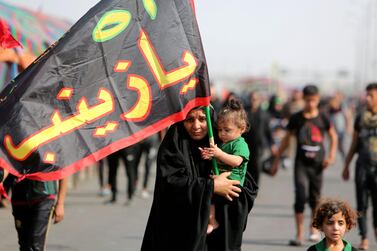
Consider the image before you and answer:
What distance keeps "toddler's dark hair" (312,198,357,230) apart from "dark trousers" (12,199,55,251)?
2.06 m

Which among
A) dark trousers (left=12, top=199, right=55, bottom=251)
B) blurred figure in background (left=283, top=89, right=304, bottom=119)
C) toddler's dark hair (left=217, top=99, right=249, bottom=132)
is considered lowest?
blurred figure in background (left=283, top=89, right=304, bottom=119)

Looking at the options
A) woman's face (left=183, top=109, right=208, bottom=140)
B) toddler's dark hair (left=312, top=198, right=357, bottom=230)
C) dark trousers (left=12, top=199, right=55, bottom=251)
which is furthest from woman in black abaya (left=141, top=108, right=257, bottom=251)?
dark trousers (left=12, top=199, right=55, bottom=251)

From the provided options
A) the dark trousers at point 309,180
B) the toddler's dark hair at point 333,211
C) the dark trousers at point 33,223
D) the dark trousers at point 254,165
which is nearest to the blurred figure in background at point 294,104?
the dark trousers at point 254,165

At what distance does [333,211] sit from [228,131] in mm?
859

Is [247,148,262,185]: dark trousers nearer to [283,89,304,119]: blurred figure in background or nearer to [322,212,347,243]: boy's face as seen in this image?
[283,89,304,119]: blurred figure in background

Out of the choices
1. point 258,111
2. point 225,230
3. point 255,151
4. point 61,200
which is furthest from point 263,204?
point 225,230

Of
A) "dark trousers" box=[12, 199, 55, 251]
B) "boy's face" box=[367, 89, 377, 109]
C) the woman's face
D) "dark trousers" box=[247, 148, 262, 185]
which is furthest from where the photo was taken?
"dark trousers" box=[247, 148, 262, 185]

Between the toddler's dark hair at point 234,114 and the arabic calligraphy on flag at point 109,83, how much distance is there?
18cm

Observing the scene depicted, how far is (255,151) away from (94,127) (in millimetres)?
8397

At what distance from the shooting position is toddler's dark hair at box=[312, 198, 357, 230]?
18.7ft

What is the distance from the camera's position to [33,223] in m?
6.52

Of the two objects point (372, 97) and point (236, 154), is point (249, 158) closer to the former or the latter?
point (372, 97)

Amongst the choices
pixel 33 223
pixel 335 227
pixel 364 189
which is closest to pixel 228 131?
pixel 335 227

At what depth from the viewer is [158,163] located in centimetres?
548
